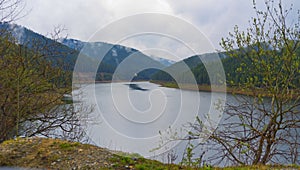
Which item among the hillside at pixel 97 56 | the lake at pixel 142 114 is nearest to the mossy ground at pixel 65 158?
the lake at pixel 142 114

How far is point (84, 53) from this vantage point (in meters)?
5.42

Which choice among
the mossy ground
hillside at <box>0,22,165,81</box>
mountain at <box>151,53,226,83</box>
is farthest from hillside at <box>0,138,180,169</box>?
mountain at <box>151,53,226,83</box>

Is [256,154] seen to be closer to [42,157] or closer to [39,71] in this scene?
[42,157]

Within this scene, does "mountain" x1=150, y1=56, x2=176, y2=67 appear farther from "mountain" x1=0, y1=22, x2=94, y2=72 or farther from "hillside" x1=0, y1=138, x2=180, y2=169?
"mountain" x1=0, y1=22, x2=94, y2=72

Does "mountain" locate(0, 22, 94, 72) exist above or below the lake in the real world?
above

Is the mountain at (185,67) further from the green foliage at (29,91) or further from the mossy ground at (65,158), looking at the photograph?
the green foliage at (29,91)

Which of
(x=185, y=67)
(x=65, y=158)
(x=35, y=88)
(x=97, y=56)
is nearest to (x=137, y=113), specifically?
(x=185, y=67)

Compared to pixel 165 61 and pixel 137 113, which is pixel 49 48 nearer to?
pixel 137 113

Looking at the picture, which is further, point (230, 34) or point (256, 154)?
point (256, 154)

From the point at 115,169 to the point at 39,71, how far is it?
571 cm

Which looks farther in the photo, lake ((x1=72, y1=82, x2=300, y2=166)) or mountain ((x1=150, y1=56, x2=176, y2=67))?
lake ((x1=72, y1=82, x2=300, y2=166))

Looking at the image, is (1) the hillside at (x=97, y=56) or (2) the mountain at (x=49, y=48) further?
(2) the mountain at (x=49, y=48)

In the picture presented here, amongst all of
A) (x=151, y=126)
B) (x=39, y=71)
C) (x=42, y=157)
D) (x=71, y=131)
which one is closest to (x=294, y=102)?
(x=151, y=126)

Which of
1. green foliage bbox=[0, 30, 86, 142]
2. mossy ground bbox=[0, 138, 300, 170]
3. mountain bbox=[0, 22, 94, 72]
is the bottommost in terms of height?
mossy ground bbox=[0, 138, 300, 170]
